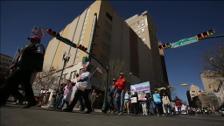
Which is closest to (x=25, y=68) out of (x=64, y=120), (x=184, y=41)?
(x=64, y=120)

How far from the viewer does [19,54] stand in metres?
3.89

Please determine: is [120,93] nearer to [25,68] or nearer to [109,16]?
[25,68]

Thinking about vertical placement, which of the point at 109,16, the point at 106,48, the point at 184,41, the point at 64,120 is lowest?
the point at 64,120

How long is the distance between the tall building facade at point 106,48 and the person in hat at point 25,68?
26.2 metres

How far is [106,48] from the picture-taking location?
143ft

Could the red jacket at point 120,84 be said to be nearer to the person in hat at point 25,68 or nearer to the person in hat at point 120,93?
the person in hat at point 120,93

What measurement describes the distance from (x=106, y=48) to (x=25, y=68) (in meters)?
39.9

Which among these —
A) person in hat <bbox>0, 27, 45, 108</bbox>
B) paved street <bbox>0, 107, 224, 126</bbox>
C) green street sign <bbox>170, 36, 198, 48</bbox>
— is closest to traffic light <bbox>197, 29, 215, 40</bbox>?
green street sign <bbox>170, 36, 198, 48</bbox>

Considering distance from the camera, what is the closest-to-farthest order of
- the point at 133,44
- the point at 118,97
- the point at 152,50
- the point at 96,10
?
1. the point at 118,97
2. the point at 96,10
3. the point at 133,44
4. the point at 152,50

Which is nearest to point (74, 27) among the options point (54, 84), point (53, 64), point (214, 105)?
point (53, 64)

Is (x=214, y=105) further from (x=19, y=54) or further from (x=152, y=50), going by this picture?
(x=19, y=54)

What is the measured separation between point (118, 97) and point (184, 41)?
5.55 metres

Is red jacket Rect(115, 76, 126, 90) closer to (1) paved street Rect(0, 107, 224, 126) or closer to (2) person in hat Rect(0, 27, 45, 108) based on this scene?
(1) paved street Rect(0, 107, 224, 126)

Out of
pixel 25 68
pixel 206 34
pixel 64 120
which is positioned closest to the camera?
pixel 64 120
